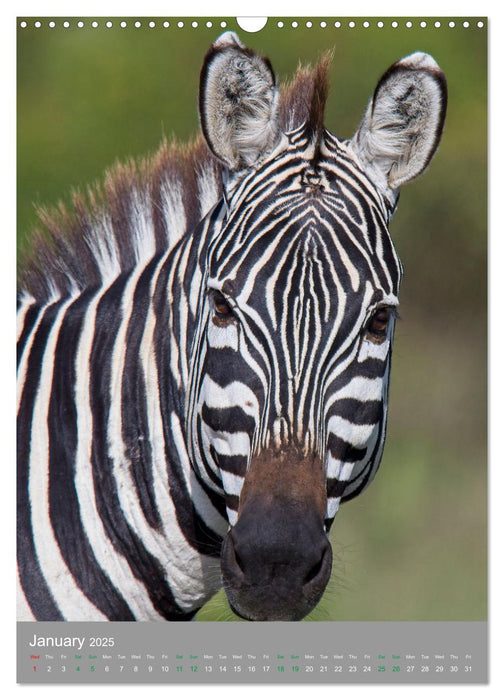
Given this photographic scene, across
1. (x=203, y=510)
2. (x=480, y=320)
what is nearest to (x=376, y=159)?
(x=480, y=320)

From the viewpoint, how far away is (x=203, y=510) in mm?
3223

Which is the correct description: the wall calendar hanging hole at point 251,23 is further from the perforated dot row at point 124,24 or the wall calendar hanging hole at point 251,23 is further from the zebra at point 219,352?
the zebra at point 219,352

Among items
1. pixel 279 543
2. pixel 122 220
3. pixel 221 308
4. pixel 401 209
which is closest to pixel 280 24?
pixel 122 220

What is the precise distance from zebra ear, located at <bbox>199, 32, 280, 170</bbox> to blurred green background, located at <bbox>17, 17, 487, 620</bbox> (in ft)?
1.79

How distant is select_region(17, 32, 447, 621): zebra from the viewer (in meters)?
2.70

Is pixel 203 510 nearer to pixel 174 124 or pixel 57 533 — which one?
pixel 57 533

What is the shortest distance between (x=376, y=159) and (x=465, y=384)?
168 cm

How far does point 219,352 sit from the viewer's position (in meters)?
2.85

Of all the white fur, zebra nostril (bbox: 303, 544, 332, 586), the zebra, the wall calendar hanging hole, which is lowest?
zebra nostril (bbox: 303, 544, 332, 586)

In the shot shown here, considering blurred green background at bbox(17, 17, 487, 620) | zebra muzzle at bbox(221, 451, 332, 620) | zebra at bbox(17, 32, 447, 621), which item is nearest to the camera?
zebra muzzle at bbox(221, 451, 332, 620)

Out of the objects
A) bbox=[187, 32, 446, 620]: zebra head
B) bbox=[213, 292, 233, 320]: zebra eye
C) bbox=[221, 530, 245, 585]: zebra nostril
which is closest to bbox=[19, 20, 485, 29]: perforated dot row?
bbox=[187, 32, 446, 620]: zebra head

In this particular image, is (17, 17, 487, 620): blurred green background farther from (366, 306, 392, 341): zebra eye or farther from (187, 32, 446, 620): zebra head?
(366, 306, 392, 341): zebra eye

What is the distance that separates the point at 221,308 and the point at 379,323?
0.54m

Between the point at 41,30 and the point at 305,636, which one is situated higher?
the point at 41,30
